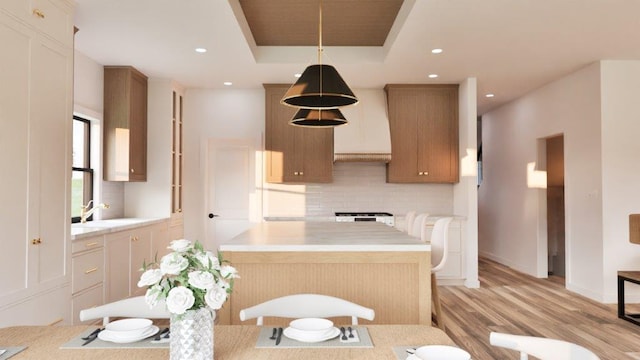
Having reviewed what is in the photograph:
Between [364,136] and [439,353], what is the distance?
17.0ft

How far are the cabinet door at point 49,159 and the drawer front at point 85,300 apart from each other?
1.75 ft

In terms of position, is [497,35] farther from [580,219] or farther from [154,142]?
[154,142]

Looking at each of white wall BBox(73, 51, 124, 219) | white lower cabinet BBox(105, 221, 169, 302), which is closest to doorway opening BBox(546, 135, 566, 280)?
white lower cabinet BBox(105, 221, 169, 302)

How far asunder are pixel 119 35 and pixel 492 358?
427 cm

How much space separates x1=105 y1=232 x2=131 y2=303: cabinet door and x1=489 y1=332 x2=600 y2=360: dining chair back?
387cm

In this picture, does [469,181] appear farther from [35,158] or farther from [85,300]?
[35,158]

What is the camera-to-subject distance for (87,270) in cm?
404

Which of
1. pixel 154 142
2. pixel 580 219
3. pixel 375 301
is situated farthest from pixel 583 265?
pixel 154 142

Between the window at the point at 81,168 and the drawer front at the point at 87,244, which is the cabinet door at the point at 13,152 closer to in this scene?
the drawer front at the point at 87,244

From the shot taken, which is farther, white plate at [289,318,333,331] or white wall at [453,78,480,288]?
white wall at [453,78,480,288]

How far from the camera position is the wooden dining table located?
1.44 m

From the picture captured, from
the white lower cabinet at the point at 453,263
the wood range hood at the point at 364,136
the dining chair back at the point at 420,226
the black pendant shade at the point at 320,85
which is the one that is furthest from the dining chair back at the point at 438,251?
the wood range hood at the point at 364,136

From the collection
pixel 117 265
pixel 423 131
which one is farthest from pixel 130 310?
pixel 423 131

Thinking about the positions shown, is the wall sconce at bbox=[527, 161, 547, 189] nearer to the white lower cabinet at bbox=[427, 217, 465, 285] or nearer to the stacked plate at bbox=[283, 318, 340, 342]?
the white lower cabinet at bbox=[427, 217, 465, 285]
